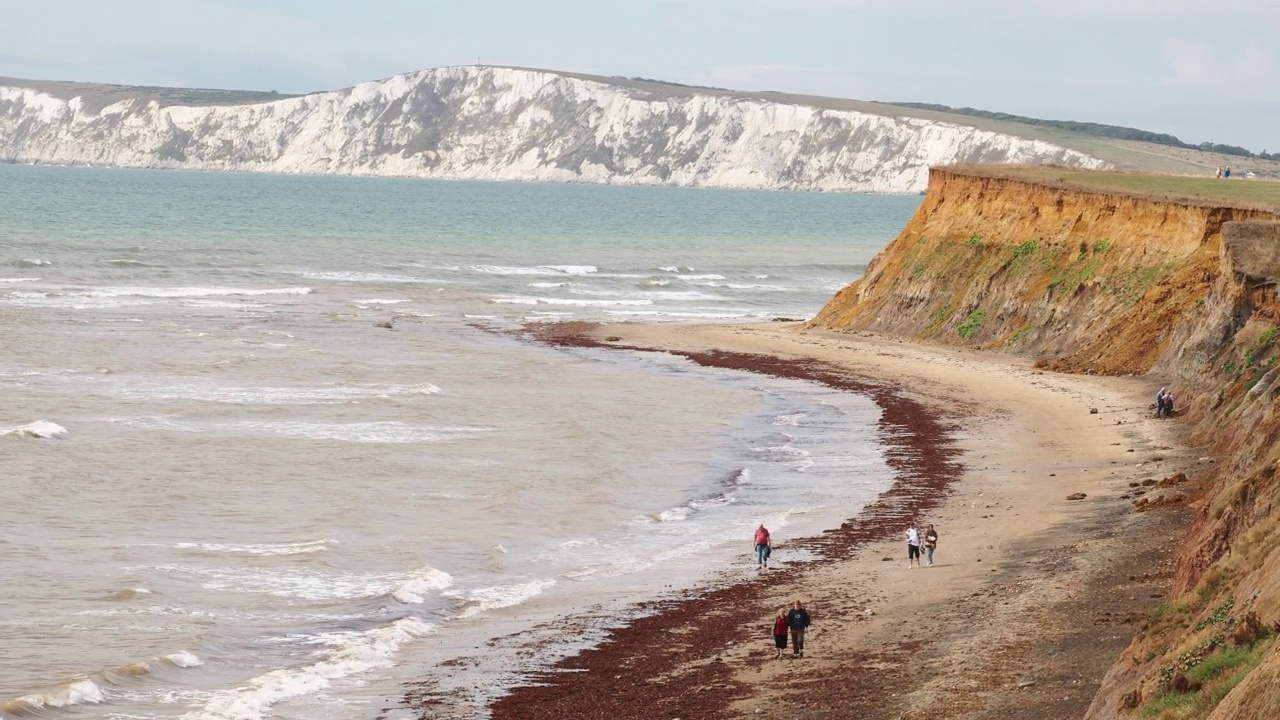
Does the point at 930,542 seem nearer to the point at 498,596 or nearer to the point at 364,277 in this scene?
the point at 498,596

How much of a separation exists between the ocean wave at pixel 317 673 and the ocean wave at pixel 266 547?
434 cm

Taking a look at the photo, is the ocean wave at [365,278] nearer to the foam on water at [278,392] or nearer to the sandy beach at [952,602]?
the foam on water at [278,392]

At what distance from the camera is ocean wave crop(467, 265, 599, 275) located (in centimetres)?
9088

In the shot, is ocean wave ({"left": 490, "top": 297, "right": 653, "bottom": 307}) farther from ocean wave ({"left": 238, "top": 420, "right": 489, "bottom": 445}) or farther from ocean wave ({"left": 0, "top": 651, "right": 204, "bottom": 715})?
ocean wave ({"left": 0, "top": 651, "right": 204, "bottom": 715})

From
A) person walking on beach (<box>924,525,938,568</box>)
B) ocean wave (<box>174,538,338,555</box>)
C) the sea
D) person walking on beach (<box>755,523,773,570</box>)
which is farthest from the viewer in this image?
ocean wave (<box>174,538,338,555</box>)

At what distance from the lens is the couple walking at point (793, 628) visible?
62.9 ft

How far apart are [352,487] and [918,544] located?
1165 cm

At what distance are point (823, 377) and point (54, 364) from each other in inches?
887

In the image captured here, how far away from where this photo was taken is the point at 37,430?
34438 millimetres

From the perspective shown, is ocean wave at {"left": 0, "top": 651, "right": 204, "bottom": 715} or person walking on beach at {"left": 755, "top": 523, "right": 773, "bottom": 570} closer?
ocean wave at {"left": 0, "top": 651, "right": 204, "bottom": 715}

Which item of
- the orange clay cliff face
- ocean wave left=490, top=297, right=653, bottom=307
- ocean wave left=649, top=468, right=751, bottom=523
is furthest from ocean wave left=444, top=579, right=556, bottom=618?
ocean wave left=490, top=297, right=653, bottom=307

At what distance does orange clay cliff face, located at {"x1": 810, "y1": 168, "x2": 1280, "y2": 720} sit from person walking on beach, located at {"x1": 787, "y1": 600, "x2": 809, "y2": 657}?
4132mm

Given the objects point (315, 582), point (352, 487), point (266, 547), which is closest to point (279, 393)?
point (352, 487)

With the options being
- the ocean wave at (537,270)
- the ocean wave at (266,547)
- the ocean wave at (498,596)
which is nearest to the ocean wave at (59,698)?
the ocean wave at (498,596)
